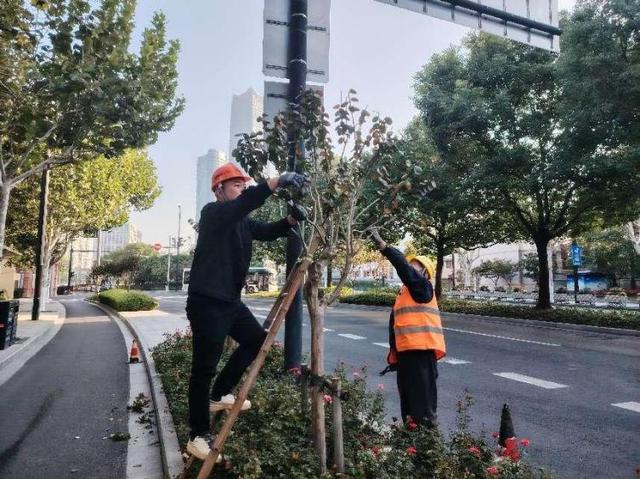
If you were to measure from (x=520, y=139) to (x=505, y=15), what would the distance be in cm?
1265

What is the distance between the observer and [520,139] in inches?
712

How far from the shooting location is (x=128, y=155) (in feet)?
85.6

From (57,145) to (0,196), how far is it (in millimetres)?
2734

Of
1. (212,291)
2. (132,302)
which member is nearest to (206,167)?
(132,302)

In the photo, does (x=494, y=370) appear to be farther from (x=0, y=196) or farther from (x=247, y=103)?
(x=247, y=103)

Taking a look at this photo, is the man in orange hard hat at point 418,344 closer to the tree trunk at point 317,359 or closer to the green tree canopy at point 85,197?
the tree trunk at point 317,359

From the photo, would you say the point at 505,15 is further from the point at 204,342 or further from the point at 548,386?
the point at 204,342

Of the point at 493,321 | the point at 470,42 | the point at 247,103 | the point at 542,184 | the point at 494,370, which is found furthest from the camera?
the point at 247,103

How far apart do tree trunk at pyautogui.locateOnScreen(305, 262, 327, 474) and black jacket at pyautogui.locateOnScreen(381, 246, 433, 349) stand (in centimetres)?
60

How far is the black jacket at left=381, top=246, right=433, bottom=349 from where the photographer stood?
3340 millimetres

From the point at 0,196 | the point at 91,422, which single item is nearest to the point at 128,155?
the point at 0,196

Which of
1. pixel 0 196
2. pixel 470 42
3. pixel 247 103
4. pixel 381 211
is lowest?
pixel 381 211

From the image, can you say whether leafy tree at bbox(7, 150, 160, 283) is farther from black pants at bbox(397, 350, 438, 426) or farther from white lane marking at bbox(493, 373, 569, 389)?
black pants at bbox(397, 350, 438, 426)

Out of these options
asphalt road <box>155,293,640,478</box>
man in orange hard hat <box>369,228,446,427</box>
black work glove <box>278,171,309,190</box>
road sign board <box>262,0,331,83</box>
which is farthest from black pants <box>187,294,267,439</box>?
asphalt road <box>155,293,640,478</box>
